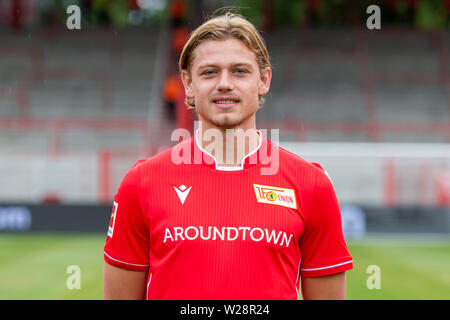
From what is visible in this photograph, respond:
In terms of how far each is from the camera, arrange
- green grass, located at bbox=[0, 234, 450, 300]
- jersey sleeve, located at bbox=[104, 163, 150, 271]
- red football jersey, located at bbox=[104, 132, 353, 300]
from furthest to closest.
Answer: green grass, located at bbox=[0, 234, 450, 300] → jersey sleeve, located at bbox=[104, 163, 150, 271] → red football jersey, located at bbox=[104, 132, 353, 300]

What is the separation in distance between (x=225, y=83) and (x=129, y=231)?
72 centimetres

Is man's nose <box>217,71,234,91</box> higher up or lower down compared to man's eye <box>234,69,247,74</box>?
lower down

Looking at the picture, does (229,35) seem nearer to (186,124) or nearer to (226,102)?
(226,102)

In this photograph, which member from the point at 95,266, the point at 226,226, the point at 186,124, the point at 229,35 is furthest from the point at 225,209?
the point at 186,124

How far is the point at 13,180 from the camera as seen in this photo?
14547mm

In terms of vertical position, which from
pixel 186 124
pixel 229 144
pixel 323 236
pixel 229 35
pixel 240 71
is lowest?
pixel 186 124

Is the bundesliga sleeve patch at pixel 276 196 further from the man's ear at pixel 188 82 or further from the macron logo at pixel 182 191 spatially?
the man's ear at pixel 188 82

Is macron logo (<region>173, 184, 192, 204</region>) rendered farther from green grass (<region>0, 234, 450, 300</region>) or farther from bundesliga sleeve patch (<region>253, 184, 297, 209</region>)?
green grass (<region>0, 234, 450, 300</region>)

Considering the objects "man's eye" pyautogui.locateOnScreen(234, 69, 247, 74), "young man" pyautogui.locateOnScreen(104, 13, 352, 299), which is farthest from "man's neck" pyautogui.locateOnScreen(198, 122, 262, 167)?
"man's eye" pyautogui.locateOnScreen(234, 69, 247, 74)

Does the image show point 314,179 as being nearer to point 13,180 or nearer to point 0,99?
point 13,180

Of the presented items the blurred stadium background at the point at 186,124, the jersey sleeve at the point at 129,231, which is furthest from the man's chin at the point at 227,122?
the blurred stadium background at the point at 186,124

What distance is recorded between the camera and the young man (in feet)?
7.88

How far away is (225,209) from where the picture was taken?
245 cm

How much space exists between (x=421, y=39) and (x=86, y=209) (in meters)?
16.8
